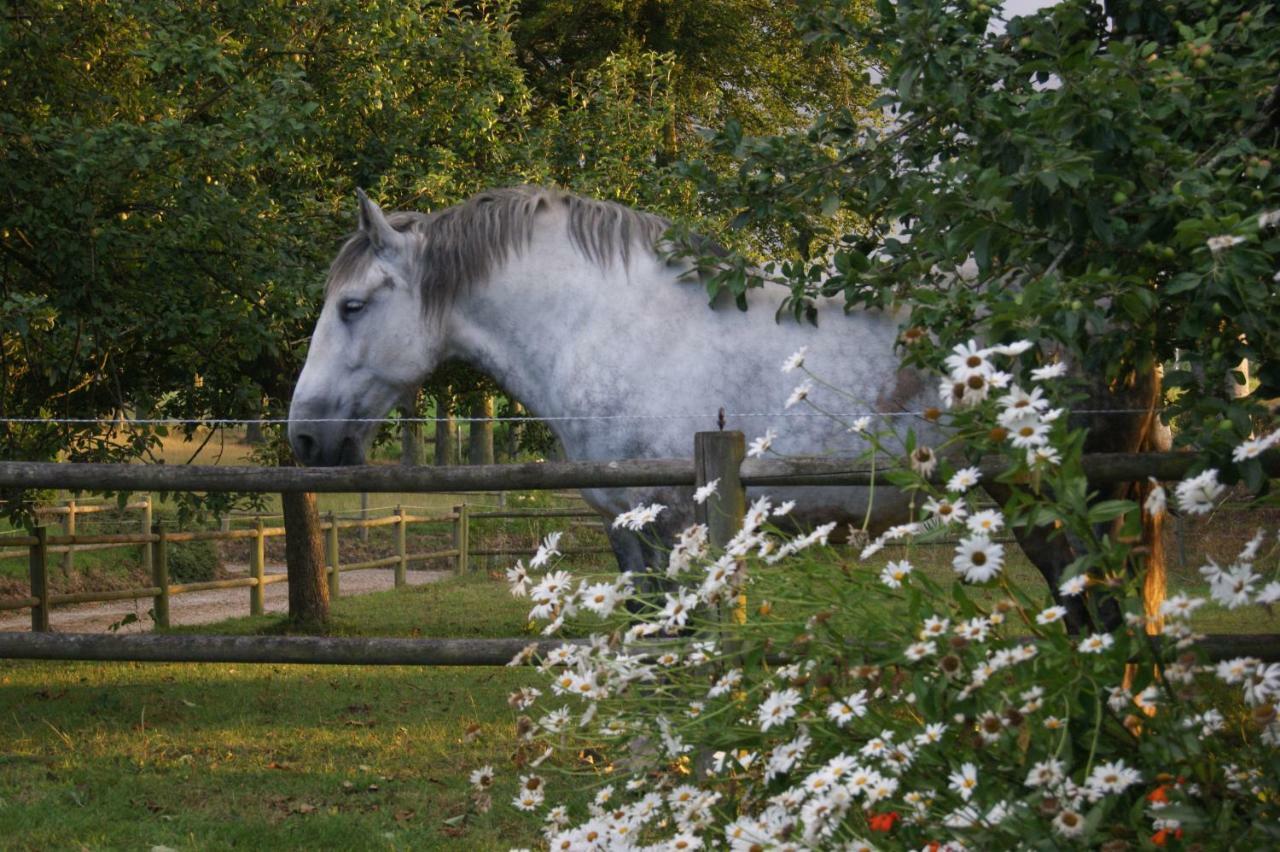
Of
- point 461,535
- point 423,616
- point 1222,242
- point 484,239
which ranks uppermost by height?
point 484,239

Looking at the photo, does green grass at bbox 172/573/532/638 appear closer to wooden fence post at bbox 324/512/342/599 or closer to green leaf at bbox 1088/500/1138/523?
wooden fence post at bbox 324/512/342/599

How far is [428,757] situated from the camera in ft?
20.1

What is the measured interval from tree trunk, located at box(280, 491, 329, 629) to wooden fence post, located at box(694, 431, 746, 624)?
8612 millimetres

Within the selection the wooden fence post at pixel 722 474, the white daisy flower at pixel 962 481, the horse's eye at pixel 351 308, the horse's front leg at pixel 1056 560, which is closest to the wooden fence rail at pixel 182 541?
the horse's eye at pixel 351 308

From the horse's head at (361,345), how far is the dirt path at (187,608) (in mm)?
7735

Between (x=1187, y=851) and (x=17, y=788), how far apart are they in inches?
182

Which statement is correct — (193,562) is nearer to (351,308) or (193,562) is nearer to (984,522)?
(351,308)

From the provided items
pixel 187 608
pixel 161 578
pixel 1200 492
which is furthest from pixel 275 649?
pixel 187 608

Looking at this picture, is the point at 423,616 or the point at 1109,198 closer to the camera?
the point at 1109,198

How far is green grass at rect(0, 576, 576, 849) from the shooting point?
462 cm

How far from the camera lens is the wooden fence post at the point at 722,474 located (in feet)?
12.7

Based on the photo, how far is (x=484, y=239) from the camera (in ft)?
15.9

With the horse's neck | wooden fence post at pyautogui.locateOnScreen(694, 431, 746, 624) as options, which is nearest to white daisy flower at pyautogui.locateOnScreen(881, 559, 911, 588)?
wooden fence post at pyautogui.locateOnScreen(694, 431, 746, 624)

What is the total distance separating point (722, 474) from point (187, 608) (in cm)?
1292
